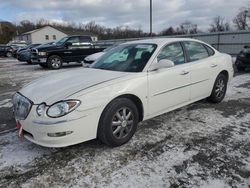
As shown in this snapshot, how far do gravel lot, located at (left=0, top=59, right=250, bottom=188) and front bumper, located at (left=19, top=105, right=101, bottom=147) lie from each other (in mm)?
302

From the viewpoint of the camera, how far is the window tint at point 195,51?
15.4 ft

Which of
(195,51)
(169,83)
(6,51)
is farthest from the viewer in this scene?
(6,51)

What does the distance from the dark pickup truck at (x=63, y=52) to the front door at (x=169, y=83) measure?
10.2 m

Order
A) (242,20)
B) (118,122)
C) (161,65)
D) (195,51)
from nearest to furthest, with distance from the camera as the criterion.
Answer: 1. (118,122)
2. (161,65)
3. (195,51)
4. (242,20)

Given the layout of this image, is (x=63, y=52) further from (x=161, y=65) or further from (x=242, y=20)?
(x=242, y=20)

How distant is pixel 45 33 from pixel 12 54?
50.9 metres

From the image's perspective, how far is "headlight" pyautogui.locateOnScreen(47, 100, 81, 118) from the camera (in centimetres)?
300

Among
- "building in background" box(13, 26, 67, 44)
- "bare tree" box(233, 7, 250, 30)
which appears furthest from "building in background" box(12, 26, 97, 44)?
"bare tree" box(233, 7, 250, 30)

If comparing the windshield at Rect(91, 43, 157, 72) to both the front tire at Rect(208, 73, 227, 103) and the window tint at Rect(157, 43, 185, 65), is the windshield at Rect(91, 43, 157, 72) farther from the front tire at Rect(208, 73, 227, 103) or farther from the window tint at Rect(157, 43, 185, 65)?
the front tire at Rect(208, 73, 227, 103)

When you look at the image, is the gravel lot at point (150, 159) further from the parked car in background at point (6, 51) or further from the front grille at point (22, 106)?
the parked car in background at point (6, 51)

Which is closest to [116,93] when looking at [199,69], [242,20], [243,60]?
[199,69]

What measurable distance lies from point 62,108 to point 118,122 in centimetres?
83

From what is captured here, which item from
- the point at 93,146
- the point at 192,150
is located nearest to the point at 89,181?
the point at 93,146

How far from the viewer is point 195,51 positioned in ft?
16.0
